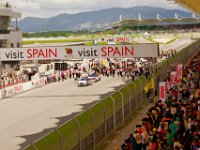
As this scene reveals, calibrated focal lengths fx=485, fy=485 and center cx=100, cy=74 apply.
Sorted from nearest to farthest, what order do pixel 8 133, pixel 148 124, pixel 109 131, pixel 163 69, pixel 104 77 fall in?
pixel 148 124
pixel 109 131
pixel 8 133
pixel 163 69
pixel 104 77

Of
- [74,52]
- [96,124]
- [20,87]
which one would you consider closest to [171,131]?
[96,124]

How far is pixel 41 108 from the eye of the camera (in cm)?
2881

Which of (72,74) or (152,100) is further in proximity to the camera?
(72,74)

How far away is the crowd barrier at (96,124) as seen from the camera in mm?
11779

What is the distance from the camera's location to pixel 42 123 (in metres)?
23.1

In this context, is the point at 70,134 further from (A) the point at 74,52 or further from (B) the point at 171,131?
(A) the point at 74,52

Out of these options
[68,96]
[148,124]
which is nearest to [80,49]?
[68,96]

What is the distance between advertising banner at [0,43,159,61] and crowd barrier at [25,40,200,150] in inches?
346

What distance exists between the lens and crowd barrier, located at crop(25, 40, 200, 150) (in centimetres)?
1178

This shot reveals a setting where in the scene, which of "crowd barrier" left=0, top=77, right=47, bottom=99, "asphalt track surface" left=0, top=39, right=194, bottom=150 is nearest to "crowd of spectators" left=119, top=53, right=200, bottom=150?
"asphalt track surface" left=0, top=39, right=194, bottom=150

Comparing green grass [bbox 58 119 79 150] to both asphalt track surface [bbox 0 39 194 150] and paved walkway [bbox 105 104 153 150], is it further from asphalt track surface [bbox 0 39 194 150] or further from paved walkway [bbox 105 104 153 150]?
asphalt track surface [bbox 0 39 194 150]

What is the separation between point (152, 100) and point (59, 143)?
14817 millimetres

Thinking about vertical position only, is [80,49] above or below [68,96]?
above

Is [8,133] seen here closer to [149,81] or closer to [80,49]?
[149,81]
